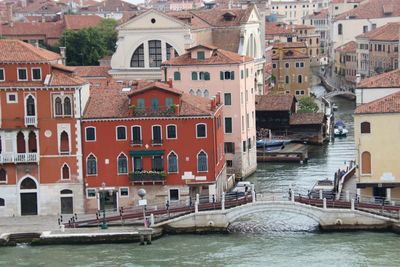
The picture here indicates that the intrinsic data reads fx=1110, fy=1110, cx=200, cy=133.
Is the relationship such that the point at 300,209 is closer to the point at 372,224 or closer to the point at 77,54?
the point at 372,224

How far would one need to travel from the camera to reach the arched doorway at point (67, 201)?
35406 mm

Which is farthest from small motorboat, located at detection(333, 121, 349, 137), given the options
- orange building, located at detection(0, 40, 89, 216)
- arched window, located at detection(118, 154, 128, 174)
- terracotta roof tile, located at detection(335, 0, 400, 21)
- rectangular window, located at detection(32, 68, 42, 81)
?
terracotta roof tile, located at detection(335, 0, 400, 21)

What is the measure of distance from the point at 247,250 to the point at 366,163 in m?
5.50

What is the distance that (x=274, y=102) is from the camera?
55.2 metres

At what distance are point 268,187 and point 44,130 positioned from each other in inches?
394

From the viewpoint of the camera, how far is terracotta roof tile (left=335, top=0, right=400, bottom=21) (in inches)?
3460

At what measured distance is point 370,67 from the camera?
77250 mm

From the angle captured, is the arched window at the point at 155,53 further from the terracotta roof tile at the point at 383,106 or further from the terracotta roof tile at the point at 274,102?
the terracotta roof tile at the point at 383,106

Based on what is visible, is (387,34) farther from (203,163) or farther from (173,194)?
(173,194)

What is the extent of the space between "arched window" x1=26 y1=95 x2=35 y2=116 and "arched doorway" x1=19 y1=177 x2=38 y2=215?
81.9 inches

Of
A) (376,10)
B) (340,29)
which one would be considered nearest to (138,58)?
(376,10)

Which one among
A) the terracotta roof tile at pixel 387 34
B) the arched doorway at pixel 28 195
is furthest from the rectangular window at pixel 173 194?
the terracotta roof tile at pixel 387 34

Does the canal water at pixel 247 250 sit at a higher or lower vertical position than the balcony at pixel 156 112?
lower

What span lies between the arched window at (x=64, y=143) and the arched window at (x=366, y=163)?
9.33m
